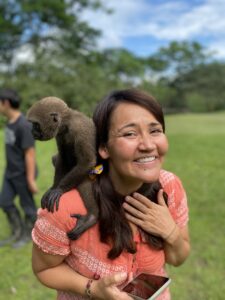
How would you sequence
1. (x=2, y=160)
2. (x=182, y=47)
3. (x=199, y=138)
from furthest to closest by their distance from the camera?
(x=182, y=47) → (x=199, y=138) → (x=2, y=160)

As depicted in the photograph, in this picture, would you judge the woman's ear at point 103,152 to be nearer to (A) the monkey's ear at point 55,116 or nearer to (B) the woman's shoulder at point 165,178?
(B) the woman's shoulder at point 165,178

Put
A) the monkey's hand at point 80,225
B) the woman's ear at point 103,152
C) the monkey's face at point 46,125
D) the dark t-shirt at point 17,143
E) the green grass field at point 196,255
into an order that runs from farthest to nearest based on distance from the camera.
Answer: the dark t-shirt at point 17,143 < the green grass field at point 196,255 < the monkey's face at point 46,125 < the woman's ear at point 103,152 < the monkey's hand at point 80,225

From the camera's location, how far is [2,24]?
2075 centimetres

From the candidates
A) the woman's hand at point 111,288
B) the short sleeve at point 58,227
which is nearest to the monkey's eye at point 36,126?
the short sleeve at point 58,227

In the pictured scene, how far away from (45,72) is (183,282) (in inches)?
713

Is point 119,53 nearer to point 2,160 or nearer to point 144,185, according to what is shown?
point 2,160

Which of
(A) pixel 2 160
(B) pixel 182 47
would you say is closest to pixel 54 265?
(A) pixel 2 160

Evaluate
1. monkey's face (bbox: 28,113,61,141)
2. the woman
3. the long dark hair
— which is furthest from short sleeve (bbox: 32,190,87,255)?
monkey's face (bbox: 28,113,61,141)

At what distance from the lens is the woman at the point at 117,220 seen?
1.48 metres

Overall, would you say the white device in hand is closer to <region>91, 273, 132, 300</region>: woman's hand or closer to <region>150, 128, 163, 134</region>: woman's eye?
<region>91, 273, 132, 300</region>: woman's hand

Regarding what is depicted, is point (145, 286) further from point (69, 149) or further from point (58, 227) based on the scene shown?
point (69, 149)

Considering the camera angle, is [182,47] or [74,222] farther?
[182,47]

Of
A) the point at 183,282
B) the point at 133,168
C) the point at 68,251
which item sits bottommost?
the point at 183,282

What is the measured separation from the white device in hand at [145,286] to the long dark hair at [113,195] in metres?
0.13
